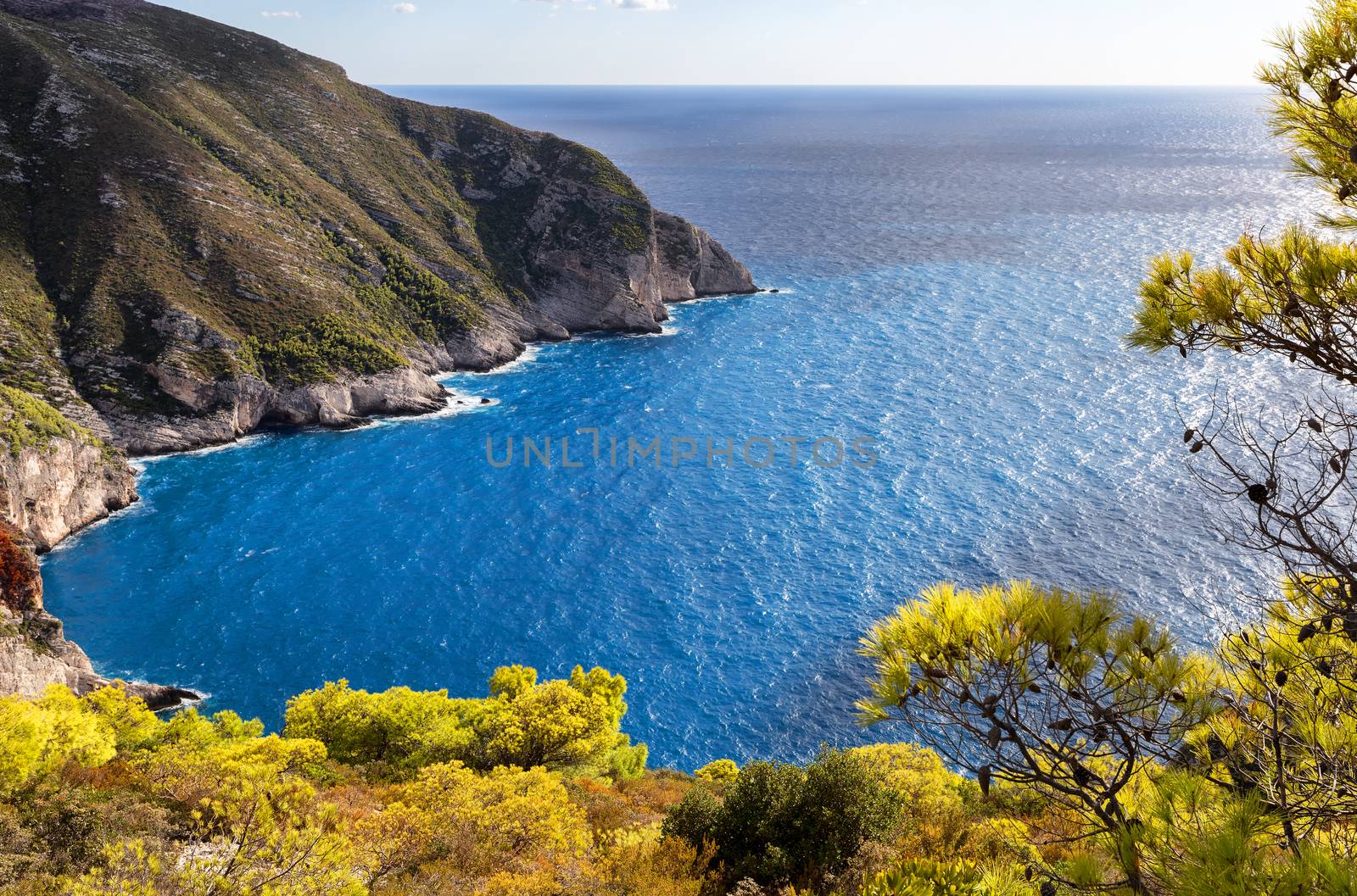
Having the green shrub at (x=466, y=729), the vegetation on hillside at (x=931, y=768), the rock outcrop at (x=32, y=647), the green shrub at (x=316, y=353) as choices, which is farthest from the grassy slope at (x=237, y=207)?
the vegetation on hillside at (x=931, y=768)

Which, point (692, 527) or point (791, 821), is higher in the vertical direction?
point (791, 821)

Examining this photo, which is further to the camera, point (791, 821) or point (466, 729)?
point (466, 729)

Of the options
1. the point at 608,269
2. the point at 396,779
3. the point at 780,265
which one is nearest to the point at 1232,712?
the point at 396,779

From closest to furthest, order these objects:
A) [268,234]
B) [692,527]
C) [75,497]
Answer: [75,497]
[692,527]
[268,234]

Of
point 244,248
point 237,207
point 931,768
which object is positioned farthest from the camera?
point 237,207

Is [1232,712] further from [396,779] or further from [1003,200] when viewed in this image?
[1003,200]

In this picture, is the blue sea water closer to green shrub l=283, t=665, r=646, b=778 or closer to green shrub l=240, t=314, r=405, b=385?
green shrub l=240, t=314, r=405, b=385

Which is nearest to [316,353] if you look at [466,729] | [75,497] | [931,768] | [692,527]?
[75,497]

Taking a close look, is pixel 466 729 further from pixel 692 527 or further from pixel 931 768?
pixel 692 527
